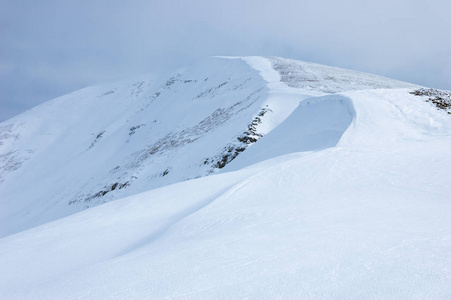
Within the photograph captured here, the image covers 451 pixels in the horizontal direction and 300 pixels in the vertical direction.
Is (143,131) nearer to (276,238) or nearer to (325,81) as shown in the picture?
(325,81)

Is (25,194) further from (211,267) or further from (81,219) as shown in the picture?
(211,267)

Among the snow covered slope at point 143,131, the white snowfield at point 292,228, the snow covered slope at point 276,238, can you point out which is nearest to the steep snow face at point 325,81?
the snow covered slope at point 143,131

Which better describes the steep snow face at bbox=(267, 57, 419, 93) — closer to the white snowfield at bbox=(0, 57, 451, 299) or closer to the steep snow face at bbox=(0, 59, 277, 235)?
the steep snow face at bbox=(0, 59, 277, 235)

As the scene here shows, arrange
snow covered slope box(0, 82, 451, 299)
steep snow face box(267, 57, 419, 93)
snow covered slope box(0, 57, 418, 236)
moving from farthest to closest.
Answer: steep snow face box(267, 57, 419, 93), snow covered slope box(0, 57, 418, 236), snow covered slope box(0, 82, 451, 299)

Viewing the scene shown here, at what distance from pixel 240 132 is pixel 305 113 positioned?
5.05 m

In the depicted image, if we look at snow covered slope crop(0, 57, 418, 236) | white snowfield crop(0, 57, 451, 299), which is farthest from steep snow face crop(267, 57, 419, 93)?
white snowfield crop(0, 57, 451, 299)

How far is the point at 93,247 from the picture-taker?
5.41 metres

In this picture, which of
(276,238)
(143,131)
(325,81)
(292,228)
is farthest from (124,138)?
(276,238)

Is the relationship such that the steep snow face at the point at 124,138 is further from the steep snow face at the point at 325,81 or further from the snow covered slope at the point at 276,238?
the snow covered slope at the point at 276,238

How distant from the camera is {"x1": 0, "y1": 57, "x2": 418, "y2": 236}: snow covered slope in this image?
2170cm

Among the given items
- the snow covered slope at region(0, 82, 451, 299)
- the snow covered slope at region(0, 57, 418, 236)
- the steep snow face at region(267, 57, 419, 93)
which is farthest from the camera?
the steep snow face at region(267, 57, 419, 93)

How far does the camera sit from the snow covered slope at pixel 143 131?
2170 centimetres

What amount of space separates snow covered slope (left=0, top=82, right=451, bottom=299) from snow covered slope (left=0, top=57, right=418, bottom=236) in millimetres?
4581

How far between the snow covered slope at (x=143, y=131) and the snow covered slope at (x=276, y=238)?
4581mm
